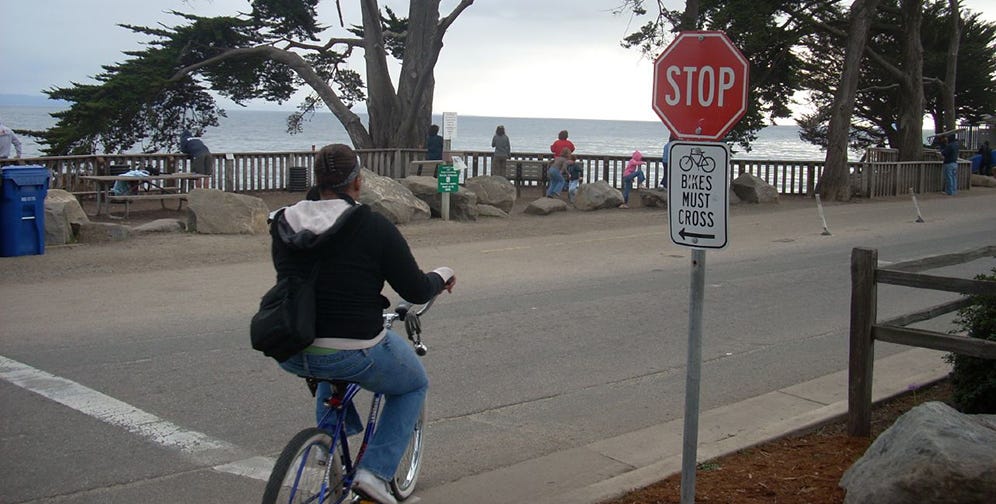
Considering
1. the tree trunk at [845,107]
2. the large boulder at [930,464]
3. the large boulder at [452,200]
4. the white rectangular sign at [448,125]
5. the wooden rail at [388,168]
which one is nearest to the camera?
the large boulder at [930,464]

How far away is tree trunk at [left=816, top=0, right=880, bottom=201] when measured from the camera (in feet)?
86.3

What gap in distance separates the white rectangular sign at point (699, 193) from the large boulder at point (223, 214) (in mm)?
13601

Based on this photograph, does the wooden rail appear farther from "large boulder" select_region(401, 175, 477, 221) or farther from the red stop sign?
the red stop sign

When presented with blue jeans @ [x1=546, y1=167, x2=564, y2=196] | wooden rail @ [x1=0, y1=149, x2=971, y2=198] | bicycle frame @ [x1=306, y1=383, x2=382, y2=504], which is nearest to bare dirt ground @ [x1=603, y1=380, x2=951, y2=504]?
bicycle frame @ [x1=306, y1=383, x2=382, y2=504]

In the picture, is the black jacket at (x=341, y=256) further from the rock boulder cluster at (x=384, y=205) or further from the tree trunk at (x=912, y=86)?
the tree trunk at (x=912, y=86)

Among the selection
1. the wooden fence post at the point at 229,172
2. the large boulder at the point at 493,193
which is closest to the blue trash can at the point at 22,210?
the wooden fence post at the point at 229,172

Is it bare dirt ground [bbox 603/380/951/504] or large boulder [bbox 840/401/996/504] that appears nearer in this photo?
large boulder [bbox 840/401/996/504]

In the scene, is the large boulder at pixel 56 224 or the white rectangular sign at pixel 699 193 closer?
the white rectangular sign at pixel 699 193

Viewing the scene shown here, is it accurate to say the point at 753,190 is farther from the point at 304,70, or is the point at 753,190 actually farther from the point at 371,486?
the point at 371,486

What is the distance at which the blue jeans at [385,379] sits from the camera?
4164 mm

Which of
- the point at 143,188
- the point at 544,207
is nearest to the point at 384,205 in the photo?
the point at 544,207

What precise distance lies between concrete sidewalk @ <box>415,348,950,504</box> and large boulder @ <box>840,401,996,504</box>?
3.94ft

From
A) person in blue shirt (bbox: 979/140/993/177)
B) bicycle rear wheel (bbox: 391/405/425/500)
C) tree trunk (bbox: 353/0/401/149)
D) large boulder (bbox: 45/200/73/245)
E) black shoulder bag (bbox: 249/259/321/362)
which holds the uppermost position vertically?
tree trunk (bbox: 353/0/401/149)

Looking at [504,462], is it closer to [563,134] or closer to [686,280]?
Result: [686,280]
